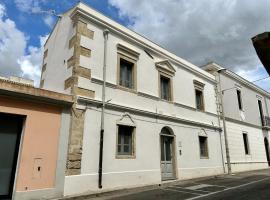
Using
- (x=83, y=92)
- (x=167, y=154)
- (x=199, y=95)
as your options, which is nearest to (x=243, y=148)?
(x=199, y=95)

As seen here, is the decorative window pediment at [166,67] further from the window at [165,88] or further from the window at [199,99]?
the window at [199,99]

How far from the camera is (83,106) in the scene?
32.2ft

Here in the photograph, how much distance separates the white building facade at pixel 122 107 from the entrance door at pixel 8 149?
176cm

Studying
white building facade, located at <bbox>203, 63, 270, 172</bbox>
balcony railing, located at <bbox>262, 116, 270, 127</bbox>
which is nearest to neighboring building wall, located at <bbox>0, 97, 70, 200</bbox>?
white building facade, located at <bbox>203, 63, 270, 172</bbox>

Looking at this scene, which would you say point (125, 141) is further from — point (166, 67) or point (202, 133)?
point (202, 133)

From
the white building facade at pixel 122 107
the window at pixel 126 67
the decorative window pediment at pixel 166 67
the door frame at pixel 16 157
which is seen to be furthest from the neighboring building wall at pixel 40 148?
the decorative window pediment at pixel 166 67

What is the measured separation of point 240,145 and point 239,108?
333 cm

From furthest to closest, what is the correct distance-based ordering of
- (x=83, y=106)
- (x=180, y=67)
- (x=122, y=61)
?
(x=180, y=67)
(x=122, y=61)
(x=83, y=106)

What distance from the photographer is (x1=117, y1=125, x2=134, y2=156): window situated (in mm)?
10992

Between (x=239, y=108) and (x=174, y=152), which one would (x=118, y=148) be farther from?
(x=239, y=108)

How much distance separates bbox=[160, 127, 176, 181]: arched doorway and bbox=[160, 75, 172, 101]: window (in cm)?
189

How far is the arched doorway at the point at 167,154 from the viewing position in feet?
42.7

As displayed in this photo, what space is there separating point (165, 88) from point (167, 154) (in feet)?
12.4

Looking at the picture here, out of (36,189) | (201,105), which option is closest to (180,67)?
(201,105)
